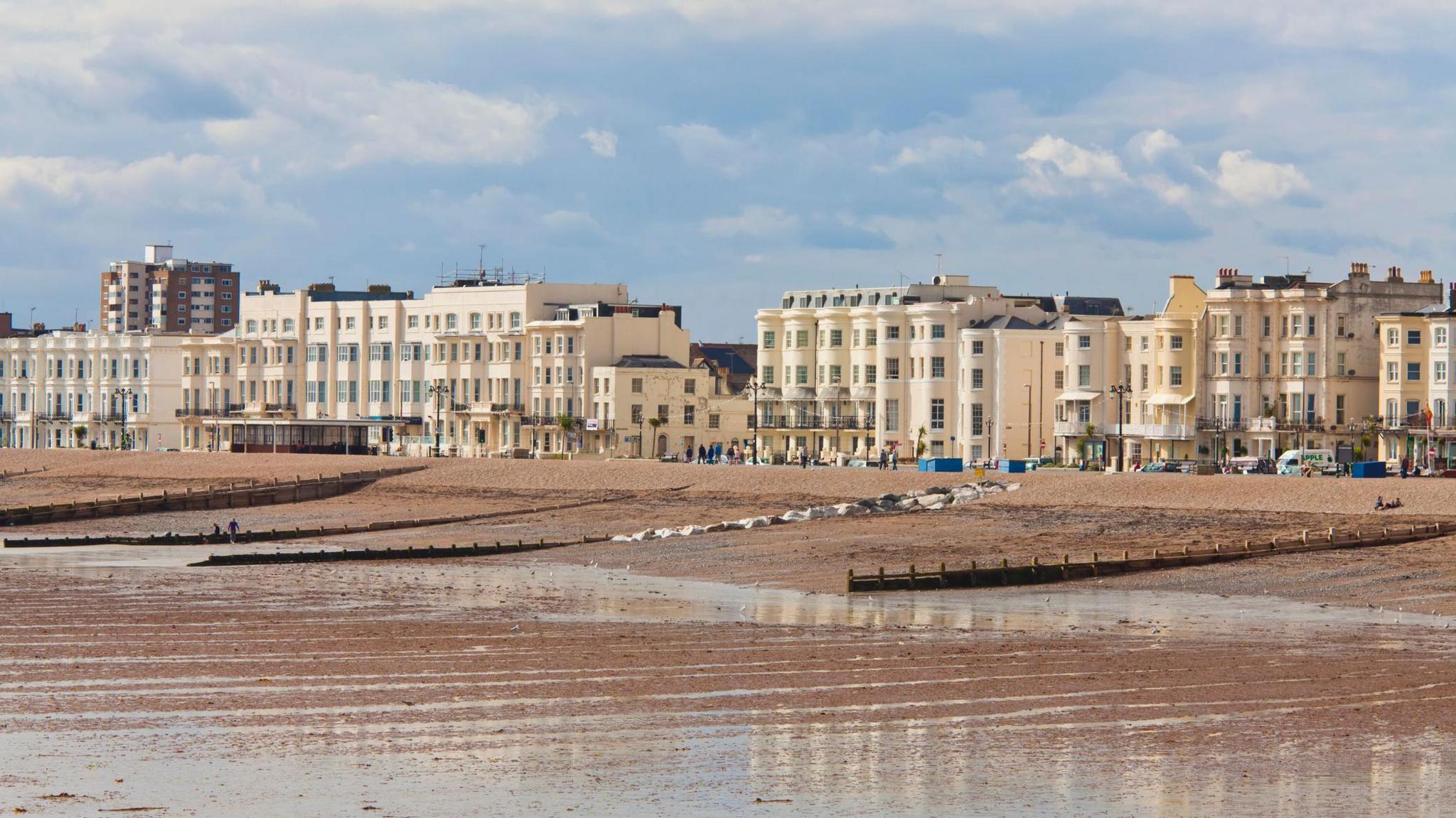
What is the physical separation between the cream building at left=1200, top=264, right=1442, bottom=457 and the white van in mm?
1829

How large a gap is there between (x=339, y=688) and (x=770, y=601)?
14.4 m

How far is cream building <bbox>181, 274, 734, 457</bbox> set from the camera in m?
109

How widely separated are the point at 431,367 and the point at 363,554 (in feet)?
210

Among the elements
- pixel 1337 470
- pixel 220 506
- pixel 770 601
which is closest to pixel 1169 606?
pixel 770 601

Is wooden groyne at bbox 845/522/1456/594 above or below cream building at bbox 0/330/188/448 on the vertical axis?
below

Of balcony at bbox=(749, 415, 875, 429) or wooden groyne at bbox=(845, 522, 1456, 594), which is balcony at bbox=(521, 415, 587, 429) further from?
wooden groyne at bbox=(845, 522, 1456, 594)

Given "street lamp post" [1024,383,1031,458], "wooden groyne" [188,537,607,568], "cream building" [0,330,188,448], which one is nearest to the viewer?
"wooden groyne" [188,537,607,568]

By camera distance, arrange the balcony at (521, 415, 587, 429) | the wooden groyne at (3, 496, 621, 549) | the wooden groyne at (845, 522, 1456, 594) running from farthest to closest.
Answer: the balcony at (521, 415, 587, 429) < the wooden groyne at (3, 496, 621, 549) < the wooden groyne at (845, 522, 1456, 594)

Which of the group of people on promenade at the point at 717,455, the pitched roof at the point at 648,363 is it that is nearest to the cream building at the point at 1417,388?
the group of people on promenade at the point at 717,455

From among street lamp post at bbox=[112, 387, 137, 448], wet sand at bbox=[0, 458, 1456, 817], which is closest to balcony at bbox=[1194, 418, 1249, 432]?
wet sand at bbox=[0, 458, 1456, 817]

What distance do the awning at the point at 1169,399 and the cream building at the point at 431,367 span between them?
2784cm

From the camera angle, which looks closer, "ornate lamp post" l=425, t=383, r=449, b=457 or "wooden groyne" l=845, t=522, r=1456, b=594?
"wooden groyne" l=845, t=522, r=1456, b=594

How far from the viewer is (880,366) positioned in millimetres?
103000

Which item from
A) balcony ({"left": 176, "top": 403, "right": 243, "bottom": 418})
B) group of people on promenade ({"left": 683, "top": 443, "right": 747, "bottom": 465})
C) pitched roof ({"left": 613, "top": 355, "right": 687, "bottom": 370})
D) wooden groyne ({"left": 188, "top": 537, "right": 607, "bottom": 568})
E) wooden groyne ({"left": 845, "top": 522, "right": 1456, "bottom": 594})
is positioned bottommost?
wooden groyne ({"left": 188, "top": 537, "right": 607, "bottom": 568})
